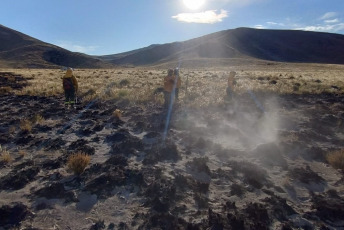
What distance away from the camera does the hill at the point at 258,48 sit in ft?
424

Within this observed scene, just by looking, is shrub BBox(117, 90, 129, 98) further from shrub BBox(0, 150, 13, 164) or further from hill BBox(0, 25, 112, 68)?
hill BBox(0, 25, 112, 68)

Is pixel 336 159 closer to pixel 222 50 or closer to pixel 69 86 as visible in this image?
pixel 69 86

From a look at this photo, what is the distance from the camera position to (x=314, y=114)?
1323cm

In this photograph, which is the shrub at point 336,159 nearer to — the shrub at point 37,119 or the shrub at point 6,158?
the shrub at point 6,158

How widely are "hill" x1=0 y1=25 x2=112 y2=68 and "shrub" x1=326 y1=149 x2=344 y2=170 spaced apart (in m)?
102

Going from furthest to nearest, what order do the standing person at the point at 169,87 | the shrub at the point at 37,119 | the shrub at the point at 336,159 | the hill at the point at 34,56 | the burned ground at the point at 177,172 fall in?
1. the hill at the point at 34,56
2. the standing person at the point at 169,87
3. the shrub at the point at 37,119
4. the shrub at the point at 336,159
5. the burned ground at the point at 177,172

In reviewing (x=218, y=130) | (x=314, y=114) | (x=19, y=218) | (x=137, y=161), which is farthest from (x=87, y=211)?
(x=314, y=114)

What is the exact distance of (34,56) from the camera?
370 feet

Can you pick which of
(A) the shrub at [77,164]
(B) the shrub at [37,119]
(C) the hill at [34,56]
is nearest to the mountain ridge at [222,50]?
(C) the hill at [34,56]

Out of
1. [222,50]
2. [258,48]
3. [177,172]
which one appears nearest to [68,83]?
[177,172]

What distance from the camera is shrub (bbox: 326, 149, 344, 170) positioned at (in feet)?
26.6

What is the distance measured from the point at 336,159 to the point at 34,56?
120889 millimetres

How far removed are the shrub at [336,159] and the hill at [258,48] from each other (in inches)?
4361

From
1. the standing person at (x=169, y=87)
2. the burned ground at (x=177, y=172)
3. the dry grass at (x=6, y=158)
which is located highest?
the standing person at (x=169, y=87)
